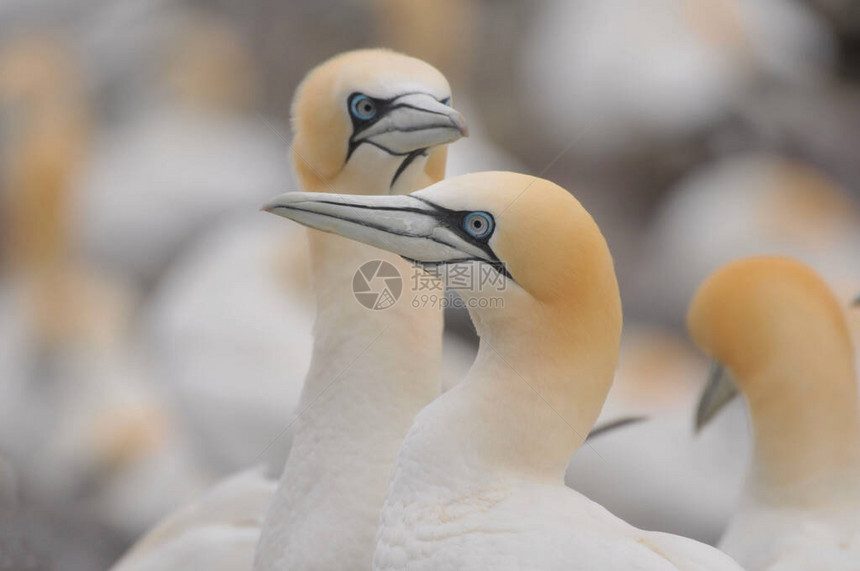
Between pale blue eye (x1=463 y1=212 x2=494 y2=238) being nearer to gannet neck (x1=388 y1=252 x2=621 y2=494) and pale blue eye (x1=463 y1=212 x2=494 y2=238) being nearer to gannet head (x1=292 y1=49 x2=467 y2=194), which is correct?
gannet neck (x1=388 y1=252 x2=621 y2=494)

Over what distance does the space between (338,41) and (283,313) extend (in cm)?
311

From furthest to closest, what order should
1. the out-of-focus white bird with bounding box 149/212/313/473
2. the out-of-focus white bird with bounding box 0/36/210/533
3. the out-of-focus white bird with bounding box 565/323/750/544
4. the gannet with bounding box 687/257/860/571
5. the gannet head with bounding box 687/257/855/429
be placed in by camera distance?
1. the out-of-focus white bird with bounding box 0/36/210/533
2. the out-of-focus white bird with bounding box 149/212/313/473
3. the out-of-focus white bird with bounding box 565/323/750/544
4. the gannet head with bounding box 687/257/855/429
5. the gannet with bounding box 687/257/860/571

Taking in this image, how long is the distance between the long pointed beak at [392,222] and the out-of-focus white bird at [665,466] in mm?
2393

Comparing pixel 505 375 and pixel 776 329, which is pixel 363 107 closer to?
pixel 505 375

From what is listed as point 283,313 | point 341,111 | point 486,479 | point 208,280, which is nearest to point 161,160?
point 208,280

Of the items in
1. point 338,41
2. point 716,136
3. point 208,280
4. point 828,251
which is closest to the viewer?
point 208,280

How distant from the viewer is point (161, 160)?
734cm

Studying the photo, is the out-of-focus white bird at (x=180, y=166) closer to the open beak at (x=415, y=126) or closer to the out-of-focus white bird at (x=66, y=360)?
the out-of-focus white bird at (x=66, y=360)

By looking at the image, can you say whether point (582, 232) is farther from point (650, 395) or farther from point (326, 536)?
point (650, 395)

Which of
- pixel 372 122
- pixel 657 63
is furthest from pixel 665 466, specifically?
pixel 657 63

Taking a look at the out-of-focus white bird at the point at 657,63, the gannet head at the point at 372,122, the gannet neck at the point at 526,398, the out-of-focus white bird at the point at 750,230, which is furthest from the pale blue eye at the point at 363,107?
the out-of-focus white bird at the point at 657,63

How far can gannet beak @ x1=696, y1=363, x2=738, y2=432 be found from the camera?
3.22 meters

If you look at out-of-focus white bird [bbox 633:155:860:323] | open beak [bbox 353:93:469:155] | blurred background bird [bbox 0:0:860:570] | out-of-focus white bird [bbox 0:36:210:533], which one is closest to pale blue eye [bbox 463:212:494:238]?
open beak [bbox 353:93:469:155]

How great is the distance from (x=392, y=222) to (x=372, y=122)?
478mm
